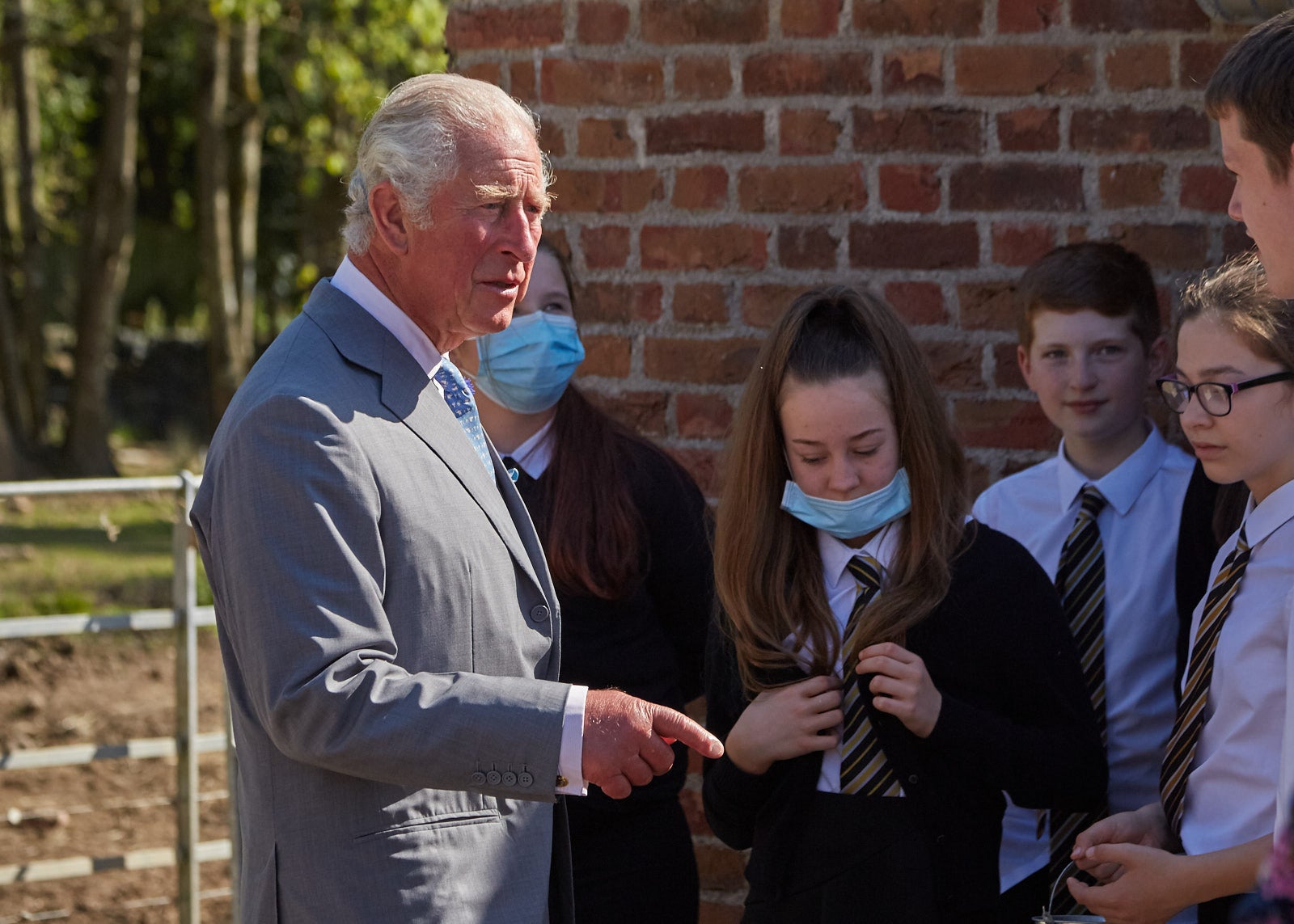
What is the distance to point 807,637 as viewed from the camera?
241cm

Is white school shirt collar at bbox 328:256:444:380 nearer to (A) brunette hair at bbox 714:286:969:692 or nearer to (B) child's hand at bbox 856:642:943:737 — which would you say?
(A) brunette hair at bbox 714:286:969:692

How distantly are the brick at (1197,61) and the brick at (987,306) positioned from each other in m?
0.55

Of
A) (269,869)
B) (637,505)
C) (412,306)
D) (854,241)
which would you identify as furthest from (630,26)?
(269,869)

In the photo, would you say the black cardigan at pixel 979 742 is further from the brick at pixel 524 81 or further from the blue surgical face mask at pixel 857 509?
the brick at pixel 524 81

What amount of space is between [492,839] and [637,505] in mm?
924

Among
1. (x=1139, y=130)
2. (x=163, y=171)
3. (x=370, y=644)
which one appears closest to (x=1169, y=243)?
(x=1139, y=130)

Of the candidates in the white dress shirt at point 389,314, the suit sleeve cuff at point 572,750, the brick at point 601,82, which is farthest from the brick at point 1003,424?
the suit sleeve cuff at point 572,750

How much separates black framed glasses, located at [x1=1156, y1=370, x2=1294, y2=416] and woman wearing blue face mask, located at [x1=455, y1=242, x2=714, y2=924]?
3.14 feet

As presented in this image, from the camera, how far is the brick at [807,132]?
3211 mm

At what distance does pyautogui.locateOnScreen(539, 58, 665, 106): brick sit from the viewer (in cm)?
333

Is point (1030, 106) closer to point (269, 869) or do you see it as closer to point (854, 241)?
point (854, 241)

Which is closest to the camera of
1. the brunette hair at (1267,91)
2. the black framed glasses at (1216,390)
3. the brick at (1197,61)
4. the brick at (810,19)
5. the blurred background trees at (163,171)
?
the brunette hair at (1267,91)

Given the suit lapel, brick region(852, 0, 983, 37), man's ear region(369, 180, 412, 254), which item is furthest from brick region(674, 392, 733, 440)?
man's ear region(369, 180, 412, 254)

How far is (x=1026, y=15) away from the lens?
3084 mm
